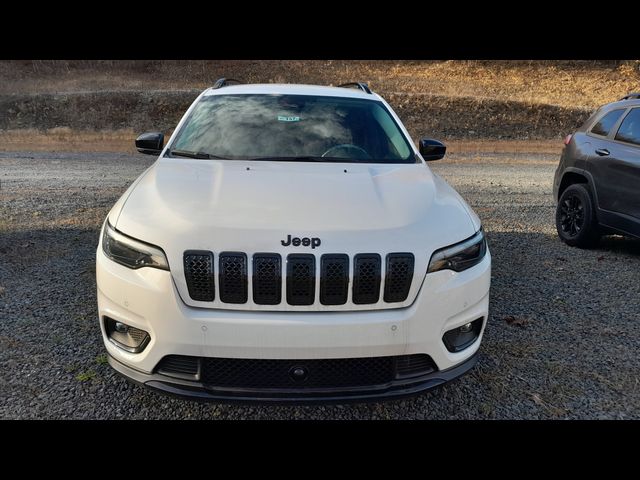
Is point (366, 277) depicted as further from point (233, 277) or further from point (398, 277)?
point (233, 277)

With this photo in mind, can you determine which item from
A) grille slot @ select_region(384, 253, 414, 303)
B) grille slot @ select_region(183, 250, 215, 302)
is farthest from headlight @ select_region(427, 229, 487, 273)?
grille slot @ select_region(183, 250, 215, 302)

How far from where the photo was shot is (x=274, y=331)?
2.20 m

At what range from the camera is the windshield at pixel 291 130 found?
349 centimetres

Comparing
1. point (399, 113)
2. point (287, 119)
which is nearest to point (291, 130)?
point (287, 119)

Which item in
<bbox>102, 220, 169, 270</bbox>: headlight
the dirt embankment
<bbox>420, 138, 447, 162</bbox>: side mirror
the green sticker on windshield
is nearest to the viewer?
<bbox>102, 220, 169, 270</bbox>: headlight

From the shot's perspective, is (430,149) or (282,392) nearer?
(282,392)

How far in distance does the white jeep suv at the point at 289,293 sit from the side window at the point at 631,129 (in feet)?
12.1

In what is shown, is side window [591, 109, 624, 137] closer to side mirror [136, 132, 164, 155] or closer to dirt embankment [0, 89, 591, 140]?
side mirror [136, 132, 164, 155]

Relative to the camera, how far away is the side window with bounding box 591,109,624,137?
553 centimetres

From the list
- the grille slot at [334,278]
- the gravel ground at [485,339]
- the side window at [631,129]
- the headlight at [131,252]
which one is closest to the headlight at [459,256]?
the grille slot at [334,278]

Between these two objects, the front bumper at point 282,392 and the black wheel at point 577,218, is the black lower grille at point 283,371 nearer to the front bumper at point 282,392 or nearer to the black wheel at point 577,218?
the front bumper at point 282,392

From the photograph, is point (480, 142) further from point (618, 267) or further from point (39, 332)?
point (39, 332)

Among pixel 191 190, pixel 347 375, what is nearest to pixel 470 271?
pixel 347 375

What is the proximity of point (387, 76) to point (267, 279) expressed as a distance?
102ft
